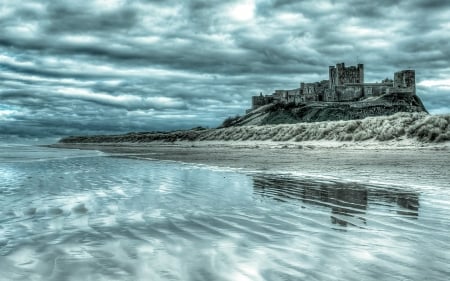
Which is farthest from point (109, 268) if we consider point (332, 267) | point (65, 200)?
point (65, 200)

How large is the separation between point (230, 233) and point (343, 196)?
9.13 feet

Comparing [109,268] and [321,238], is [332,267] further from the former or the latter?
[109,268]

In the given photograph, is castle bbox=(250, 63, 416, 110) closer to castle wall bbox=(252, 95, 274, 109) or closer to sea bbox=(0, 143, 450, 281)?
castle wall bbox=(252, 95, 274, 109)

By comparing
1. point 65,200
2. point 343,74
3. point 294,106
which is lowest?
point 65,200

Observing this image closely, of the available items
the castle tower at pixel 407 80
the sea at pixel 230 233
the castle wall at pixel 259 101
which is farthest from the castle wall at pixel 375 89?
the sea at pixel 230 233

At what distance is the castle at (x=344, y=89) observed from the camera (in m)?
112

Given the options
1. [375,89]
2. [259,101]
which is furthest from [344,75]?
[259,101]

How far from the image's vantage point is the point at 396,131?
22.7 metres

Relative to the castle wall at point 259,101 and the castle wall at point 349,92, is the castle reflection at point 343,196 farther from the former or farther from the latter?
the castle wall at point 259,101

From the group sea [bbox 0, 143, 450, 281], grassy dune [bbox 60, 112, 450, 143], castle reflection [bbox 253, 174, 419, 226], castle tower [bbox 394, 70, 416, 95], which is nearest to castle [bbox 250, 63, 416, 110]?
castle tower [bbox 394, 70, 416, 95]

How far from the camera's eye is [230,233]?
3.92 m

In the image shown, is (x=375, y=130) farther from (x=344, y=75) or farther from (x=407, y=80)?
(x=344, y=75)

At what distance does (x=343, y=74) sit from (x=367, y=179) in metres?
123

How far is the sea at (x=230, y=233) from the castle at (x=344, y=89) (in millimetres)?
99619
